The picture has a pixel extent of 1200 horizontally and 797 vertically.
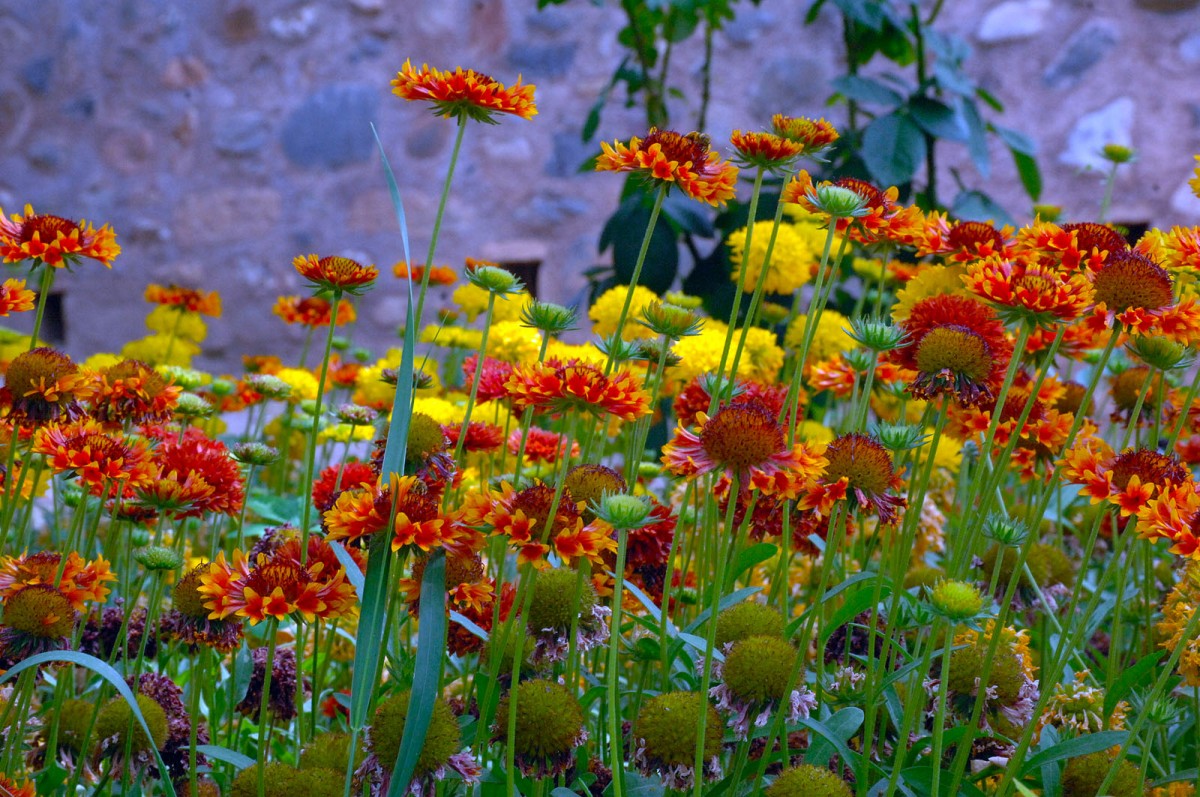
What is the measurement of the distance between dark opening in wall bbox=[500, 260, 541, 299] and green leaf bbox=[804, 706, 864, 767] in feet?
11.4

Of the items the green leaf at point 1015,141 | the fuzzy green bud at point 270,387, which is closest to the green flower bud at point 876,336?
the fuzzy green bud at point 270,387

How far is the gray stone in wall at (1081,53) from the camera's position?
3.81m

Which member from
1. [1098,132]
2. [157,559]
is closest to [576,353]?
[157,559]

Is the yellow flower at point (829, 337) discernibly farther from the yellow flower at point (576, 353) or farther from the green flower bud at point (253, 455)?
the green flower bud at point (253, 455)

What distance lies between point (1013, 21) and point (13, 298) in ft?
12.2

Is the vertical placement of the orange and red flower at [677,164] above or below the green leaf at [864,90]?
below

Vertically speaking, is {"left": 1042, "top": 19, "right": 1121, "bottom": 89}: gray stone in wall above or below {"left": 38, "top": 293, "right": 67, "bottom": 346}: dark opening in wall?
above

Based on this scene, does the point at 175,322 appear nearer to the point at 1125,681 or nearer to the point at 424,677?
the point at 424,677

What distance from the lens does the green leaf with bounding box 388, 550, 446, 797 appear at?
0.66m

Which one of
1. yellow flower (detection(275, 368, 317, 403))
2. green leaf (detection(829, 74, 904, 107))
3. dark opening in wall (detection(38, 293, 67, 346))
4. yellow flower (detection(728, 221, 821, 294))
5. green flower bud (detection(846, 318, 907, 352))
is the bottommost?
dark opening in wall (detection(38, 293, 67, 346))

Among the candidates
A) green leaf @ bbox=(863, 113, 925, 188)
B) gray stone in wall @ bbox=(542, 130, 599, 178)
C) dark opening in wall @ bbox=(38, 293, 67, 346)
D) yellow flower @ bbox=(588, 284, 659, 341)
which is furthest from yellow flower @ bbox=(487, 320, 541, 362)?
dark opening in wall @ bbox=(38, 293, 67, 346)

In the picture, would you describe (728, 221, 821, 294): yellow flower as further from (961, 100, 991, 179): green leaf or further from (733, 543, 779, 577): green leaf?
(961, 100, 991, 179): green leaf

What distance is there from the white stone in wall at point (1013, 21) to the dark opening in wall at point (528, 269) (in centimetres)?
183

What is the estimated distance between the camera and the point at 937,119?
272 centimetres
